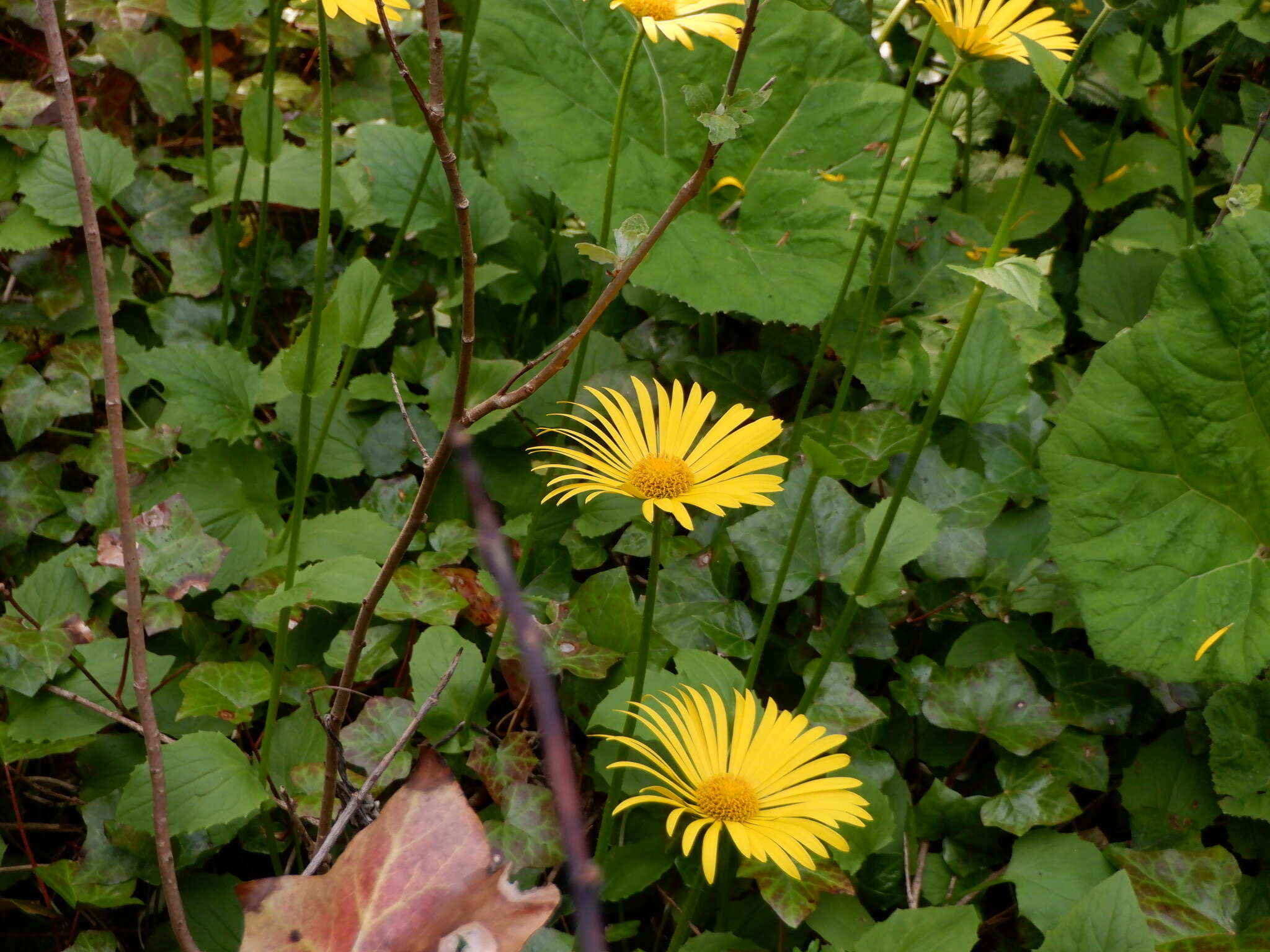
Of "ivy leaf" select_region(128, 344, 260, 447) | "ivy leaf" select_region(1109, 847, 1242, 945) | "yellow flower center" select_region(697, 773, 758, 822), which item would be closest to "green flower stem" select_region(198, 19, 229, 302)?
"ivy leaf" select_region(128, 344, 260, 447)

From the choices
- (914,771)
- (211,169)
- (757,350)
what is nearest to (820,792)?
(914,771)

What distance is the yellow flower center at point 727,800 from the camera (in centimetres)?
101

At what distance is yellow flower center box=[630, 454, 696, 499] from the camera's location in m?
1.08

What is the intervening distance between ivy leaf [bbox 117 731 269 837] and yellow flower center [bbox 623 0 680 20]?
37.8 inches

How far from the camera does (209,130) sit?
1.83 metres

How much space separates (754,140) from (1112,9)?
0.95 metres

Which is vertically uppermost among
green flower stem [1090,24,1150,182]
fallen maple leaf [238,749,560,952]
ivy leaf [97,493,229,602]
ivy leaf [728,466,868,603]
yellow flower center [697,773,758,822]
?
green flower stem [1090,24,1150,182]

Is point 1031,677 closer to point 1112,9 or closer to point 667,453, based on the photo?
point 667,453

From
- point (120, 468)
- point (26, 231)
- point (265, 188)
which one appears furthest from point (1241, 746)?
point (26, 231)

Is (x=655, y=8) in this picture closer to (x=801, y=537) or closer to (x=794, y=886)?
(x=801, y=537)

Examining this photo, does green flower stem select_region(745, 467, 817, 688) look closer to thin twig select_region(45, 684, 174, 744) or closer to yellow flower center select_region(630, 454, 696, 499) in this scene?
yellow flower center select_region(630, 454, 696, 499)

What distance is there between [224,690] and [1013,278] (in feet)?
3.50

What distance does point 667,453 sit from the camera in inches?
44.9

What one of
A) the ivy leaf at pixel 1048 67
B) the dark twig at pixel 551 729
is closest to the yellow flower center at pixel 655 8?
the ivy leaf at pixel 1048 67
